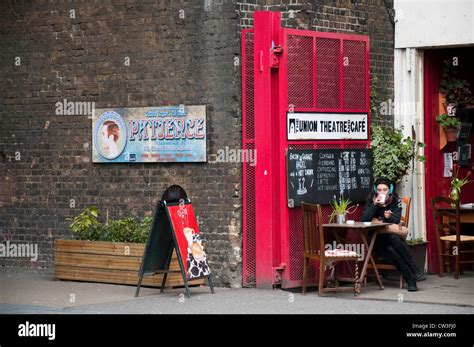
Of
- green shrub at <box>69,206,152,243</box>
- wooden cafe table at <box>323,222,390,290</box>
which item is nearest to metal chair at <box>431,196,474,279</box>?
wooden cafe table at <box>323,222,390,290</box>

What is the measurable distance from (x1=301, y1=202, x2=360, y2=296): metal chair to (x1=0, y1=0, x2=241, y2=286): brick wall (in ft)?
3.56

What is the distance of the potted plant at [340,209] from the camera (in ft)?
46.2

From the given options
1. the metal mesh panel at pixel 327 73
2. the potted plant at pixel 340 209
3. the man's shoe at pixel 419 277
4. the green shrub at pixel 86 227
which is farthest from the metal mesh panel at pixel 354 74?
the green shrub at pixel 86 227

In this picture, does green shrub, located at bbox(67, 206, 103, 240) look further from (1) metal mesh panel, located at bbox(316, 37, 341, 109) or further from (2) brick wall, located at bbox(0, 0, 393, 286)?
(1) metal mesh panel, located at bbox(316, 37, 341, 109)

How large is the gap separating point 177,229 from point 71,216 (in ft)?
11.1

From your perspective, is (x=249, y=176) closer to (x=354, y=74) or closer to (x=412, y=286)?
(x=354, y=74)

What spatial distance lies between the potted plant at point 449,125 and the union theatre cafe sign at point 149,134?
3.77m

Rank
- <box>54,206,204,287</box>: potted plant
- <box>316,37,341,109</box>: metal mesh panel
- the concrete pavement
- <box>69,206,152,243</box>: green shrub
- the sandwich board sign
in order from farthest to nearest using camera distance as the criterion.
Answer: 1. <box>69,206,152,243</box>: green shrub
2. <box>316,37,341,109</box>: metal mesh panel
3. <box>54,206,204,287</box>: potted plant
4. the sandwich board sign
5. the concrete pavement

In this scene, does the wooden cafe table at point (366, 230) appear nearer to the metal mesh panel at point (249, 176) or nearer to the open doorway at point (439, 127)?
the metal mesh panel at point (249, 176)

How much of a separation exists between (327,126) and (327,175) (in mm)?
665

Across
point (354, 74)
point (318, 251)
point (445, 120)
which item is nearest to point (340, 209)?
point (318, 251)

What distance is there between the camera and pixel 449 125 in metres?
16.2

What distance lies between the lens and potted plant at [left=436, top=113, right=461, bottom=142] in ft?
53.1

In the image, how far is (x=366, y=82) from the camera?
50.2 ft
